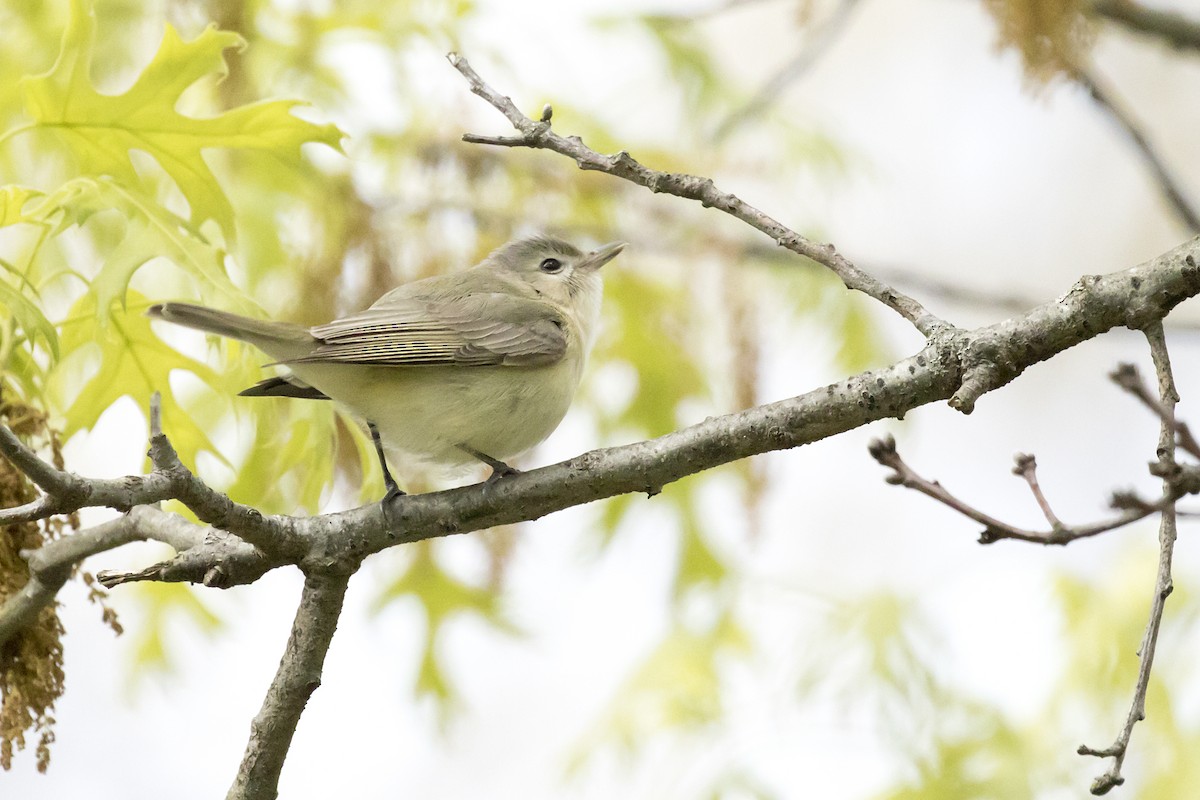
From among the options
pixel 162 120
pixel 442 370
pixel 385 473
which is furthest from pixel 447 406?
pixel 162 120

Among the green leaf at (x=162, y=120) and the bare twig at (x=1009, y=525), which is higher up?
the green leaf at (x=162, y=120)

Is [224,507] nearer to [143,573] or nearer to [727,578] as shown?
[143,573]

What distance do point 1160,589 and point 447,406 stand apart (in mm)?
2095

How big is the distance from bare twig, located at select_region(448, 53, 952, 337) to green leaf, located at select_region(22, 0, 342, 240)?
73 centimetres

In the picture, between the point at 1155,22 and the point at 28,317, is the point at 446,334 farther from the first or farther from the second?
the point at 1155,22

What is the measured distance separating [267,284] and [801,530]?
7378mm

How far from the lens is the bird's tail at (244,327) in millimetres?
2631

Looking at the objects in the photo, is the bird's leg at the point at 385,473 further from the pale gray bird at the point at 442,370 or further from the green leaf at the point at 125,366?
the green leaf at the point at 125,366

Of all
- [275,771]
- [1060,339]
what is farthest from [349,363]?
[1060,339]

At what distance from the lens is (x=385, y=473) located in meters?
3.08

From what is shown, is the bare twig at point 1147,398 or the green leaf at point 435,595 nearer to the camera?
the bare twig at point 1147,398

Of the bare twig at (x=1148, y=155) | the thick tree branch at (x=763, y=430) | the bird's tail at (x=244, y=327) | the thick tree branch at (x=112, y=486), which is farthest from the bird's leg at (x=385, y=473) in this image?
the bare twig at (x=1148, y=155)

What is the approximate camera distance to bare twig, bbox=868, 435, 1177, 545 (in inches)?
63.1

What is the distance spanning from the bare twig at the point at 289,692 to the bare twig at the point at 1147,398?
4.97ft
